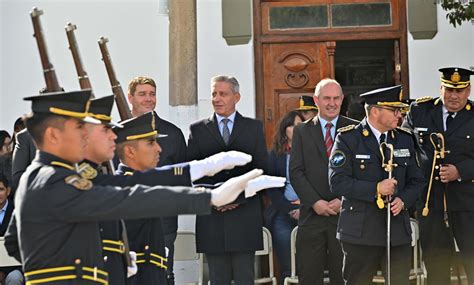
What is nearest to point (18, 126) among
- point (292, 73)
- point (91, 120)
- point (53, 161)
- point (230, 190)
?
point (292, 73)

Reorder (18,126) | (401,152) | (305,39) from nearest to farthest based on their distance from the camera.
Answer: (401,152) → (18,126) → (305,39)

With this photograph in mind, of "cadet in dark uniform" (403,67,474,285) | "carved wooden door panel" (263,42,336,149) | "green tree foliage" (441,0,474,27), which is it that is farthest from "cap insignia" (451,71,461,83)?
"carved wooden door panel" (263,42,336,149)

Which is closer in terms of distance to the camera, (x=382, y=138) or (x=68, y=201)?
(x=68, y=201)

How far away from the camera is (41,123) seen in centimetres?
418

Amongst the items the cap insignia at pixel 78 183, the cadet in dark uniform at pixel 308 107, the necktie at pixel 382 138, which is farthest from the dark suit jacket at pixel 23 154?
the cap insignia at pixel 78 183

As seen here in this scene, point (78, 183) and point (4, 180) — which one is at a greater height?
point (78, 183)

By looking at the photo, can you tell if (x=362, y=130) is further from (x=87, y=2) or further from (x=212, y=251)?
(x=87, y=2)

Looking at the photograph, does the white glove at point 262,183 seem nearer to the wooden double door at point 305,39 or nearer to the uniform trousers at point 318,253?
the uniform trousers at point 318,253

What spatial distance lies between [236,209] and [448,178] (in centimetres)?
173

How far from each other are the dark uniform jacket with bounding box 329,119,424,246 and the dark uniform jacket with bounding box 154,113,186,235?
1385 mm

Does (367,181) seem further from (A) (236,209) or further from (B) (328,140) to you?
(A) (236,209)

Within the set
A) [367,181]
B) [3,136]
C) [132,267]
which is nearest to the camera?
[132,267]

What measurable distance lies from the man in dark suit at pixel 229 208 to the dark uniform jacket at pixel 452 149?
1.34 metres

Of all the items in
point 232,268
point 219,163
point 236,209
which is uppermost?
point 219,163
